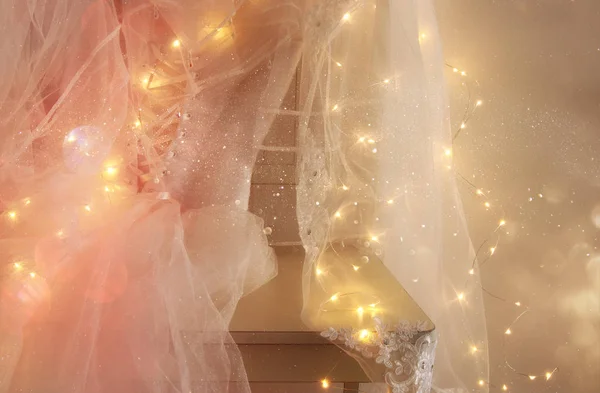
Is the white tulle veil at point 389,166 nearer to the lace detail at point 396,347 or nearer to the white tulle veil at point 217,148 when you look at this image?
the white tulle veil at point 217,148

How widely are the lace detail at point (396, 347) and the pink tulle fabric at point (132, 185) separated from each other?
0.16 metres

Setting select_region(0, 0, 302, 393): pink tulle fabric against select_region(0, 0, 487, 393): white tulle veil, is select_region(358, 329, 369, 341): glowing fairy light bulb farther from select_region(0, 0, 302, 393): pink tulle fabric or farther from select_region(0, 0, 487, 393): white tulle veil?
select_region(0, 0, 302, 393): pink tulle fabric

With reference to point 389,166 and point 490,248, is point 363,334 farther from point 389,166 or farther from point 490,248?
point 490,248

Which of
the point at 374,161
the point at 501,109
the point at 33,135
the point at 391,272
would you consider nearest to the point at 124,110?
the point at 33,135

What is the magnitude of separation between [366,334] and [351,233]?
25cm

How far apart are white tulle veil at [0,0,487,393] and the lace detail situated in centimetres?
4

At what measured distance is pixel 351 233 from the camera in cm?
103

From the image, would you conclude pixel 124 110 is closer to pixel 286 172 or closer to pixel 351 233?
pixel 286 172

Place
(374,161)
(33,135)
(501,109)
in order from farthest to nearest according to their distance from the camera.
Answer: (501,109) < (374,161) < (33,135)

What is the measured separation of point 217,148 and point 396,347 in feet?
1.49

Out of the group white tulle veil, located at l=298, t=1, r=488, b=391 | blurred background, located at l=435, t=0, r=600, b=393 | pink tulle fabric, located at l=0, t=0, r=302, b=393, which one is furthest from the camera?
blurred background, located at l=435, t=0, r=600, b=393

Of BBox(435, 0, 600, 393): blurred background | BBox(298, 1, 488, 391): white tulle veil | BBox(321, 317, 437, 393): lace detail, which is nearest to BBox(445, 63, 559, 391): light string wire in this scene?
BBox(435, 0, 600, 393): blurred background

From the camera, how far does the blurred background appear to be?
1.16 metres

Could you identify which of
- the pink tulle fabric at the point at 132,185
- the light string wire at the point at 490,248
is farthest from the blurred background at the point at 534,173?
the pink tulle fabric at the point at 132,185
